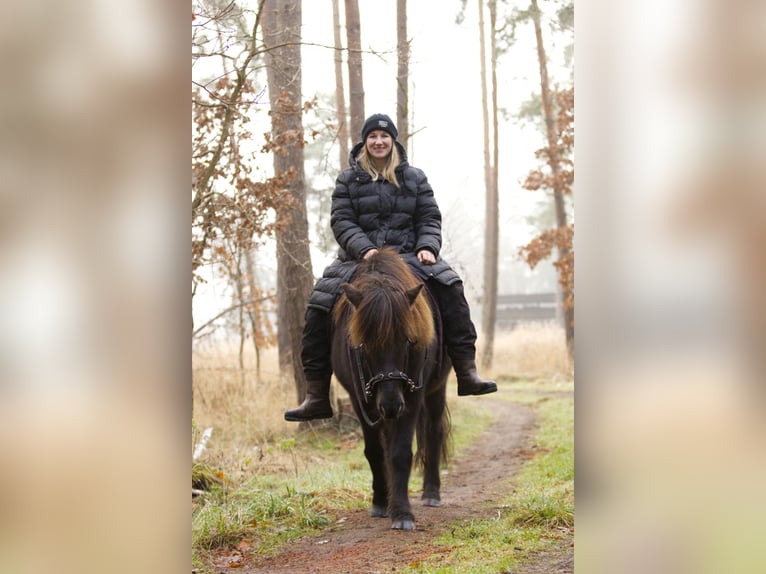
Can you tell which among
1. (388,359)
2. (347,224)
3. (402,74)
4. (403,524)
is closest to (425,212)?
(347,224)

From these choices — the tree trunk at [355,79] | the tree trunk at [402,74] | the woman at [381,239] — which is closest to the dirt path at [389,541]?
the woman at [381,239]

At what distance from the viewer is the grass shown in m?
5.67

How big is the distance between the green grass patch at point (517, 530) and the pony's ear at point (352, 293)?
1.75 metres

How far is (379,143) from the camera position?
6559 mm

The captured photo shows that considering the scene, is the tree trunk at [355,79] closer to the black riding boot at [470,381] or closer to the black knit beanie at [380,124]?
the black knit beanie at [380,124]

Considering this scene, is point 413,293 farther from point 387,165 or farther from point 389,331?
point 387,165

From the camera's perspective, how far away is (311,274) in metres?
11.9

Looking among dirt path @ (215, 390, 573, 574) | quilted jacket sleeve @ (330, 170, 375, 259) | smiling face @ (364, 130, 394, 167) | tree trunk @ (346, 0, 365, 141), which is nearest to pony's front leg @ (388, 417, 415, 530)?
dirt path @ (215, 390, 573, 574)
